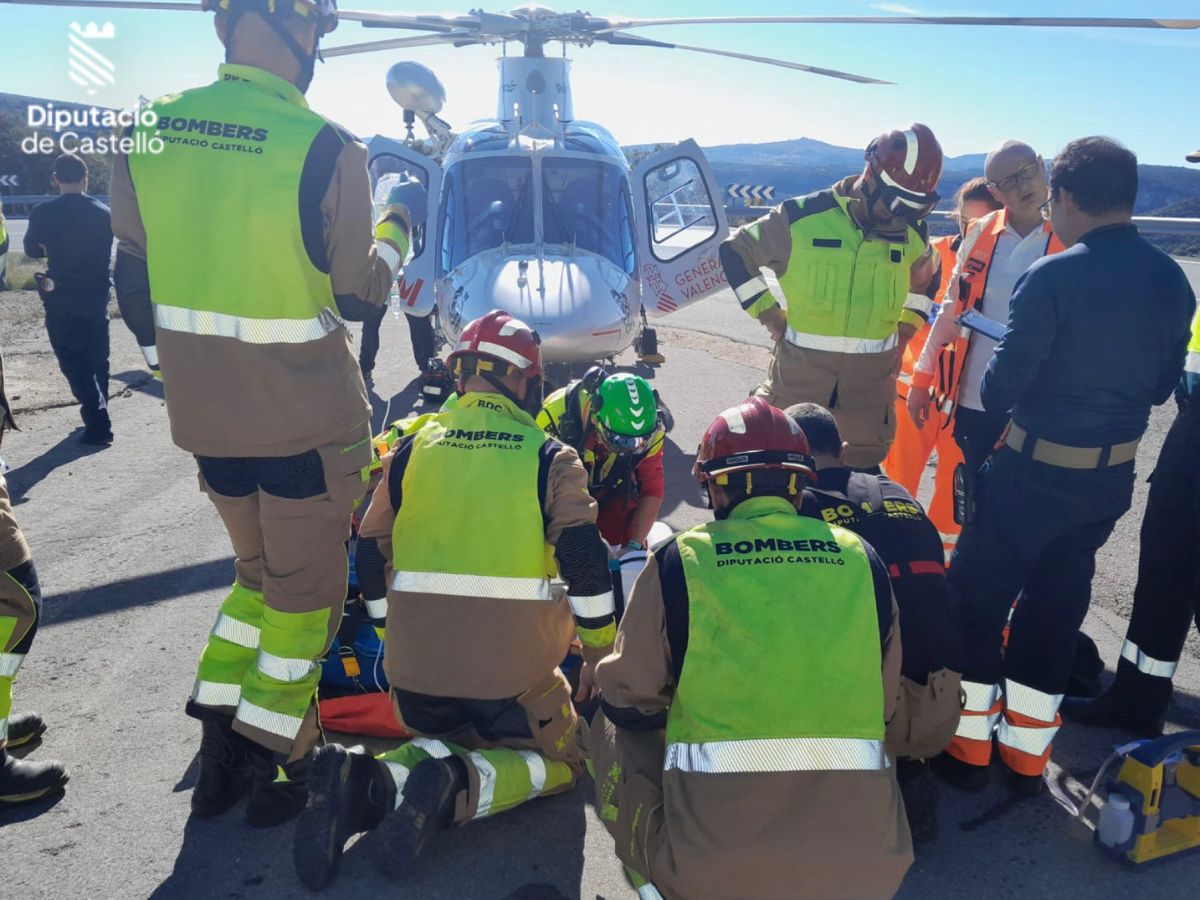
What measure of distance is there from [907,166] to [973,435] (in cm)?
138

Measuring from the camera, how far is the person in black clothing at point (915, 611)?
279 cm

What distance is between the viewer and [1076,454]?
322 cm

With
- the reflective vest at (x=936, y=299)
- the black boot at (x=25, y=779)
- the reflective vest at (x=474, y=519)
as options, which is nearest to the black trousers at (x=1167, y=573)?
the reflective vest at (x=936, y=299)

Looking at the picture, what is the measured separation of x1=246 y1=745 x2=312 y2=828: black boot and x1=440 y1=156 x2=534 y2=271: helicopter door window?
5594 millimetres

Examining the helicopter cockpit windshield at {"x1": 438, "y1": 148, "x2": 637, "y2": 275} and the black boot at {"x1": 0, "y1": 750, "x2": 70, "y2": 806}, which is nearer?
the black boot at {"x1": 0, "y1": 750, "x2": 70, "y2": 806}

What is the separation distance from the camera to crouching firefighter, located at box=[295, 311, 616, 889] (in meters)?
2.75

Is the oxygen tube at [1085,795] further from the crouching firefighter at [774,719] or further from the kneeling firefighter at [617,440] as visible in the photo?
the kneeling firefighter at [617,440]

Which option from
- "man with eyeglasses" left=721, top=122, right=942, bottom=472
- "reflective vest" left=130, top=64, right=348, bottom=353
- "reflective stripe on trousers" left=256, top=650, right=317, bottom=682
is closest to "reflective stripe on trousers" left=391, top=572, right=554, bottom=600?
"reflective stripe on trousers" left=256, top=650, right=317, bottom=682

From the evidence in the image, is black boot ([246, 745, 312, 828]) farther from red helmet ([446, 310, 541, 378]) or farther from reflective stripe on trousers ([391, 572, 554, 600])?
red helmet ([446, 310, 541, 378])

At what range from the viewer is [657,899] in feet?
7.71

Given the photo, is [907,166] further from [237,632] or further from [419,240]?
[419,240]

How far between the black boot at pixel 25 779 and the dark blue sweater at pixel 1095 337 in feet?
11.4

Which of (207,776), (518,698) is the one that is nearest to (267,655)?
(207,776)

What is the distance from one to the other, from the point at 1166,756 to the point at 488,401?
2.41 meters
